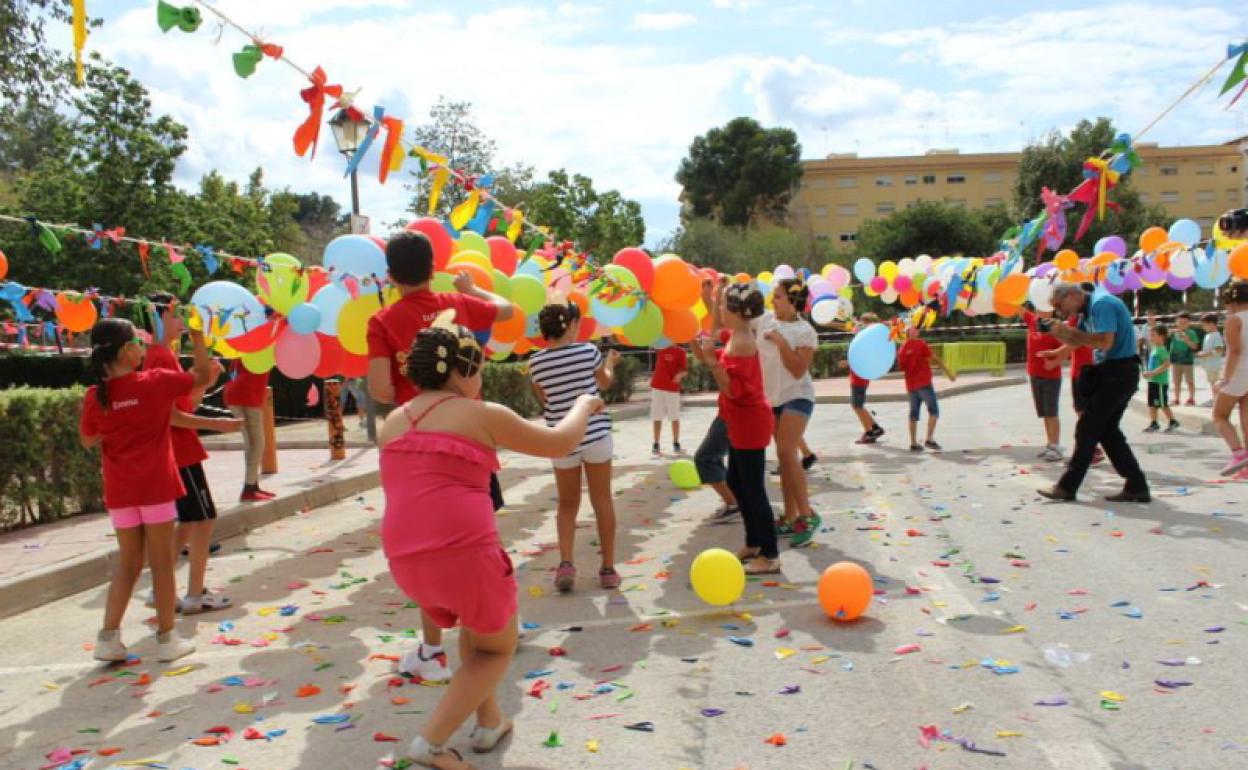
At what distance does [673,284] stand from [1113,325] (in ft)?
12.2

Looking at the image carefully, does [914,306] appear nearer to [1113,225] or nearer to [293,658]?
[293,658]

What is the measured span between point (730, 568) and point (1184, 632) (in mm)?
2244

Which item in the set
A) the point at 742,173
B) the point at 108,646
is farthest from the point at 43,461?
the point at 742,173

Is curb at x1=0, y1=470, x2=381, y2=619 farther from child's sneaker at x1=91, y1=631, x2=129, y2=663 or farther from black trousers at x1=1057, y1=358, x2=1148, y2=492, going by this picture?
black trousers at x1=1057, y1=358, x2=1148, y2=492

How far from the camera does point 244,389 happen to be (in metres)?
8.91

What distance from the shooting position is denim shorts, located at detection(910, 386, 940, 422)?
12.1 m

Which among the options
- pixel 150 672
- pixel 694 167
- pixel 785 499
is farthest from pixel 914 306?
pixel 694 167

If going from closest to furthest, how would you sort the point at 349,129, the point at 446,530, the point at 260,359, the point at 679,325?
the point at 446,530 → the point at 349,129 → the point at 260,359 → the point at 679,325

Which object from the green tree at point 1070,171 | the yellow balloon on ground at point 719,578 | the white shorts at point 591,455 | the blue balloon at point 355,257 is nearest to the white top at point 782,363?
the white shorts at point 591,455

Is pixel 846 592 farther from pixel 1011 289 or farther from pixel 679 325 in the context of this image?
pixel 1011 289

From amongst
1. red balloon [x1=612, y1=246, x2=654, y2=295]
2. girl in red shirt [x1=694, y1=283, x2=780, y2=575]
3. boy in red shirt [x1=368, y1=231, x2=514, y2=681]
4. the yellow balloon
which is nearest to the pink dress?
boy in red shirt [x1=368, y1=231, x2=514, y2=681]

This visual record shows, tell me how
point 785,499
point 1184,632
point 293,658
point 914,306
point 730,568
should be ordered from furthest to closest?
point 914,306 → point 785,499 → point 730,568 → point 293,658 → point 1184,632

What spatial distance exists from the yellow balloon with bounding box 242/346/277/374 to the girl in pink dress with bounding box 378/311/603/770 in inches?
197

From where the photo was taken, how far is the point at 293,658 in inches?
192
